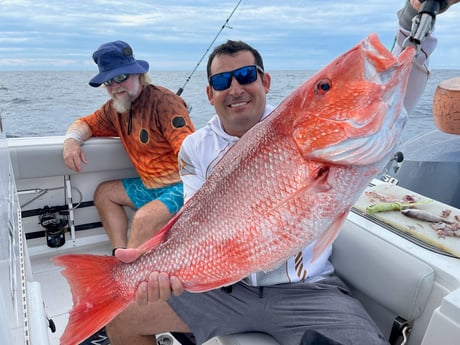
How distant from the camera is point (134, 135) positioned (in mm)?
3246

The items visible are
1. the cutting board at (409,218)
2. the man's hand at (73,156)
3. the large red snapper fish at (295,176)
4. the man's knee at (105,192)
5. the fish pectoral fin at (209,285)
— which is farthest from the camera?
the man's knee at (105,192)

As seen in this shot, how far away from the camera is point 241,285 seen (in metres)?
1.78

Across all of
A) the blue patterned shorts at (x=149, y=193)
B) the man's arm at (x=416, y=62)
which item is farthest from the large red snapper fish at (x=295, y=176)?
the blue patterned shorts at (x=149, y=193)

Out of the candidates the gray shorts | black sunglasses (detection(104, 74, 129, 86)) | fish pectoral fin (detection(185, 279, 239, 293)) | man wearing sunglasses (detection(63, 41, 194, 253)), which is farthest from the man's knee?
fish pectoral fin (detection(185, 279, 239, 293))

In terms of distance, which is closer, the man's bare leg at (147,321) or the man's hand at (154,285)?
the man's hand at (154,285)

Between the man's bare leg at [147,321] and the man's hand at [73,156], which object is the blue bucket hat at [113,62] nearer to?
the man's hand at [73,156]

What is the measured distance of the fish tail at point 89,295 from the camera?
Result: 1.29 meters

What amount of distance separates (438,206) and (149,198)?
86.8 inches

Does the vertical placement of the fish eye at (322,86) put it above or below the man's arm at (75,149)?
above

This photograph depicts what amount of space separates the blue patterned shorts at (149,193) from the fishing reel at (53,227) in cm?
63

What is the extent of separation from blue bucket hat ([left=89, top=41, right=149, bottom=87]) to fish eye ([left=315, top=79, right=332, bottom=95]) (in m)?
2.50

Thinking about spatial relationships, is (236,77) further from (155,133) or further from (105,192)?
(105,192)

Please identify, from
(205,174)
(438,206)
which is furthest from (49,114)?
(438,206)

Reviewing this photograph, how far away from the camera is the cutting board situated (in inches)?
70.5
